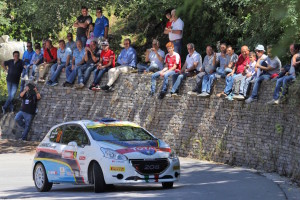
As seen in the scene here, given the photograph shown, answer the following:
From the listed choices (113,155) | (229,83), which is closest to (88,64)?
(229,83)

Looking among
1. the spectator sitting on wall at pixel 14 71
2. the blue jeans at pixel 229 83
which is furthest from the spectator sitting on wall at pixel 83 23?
the blue jeans at pixel 229 83

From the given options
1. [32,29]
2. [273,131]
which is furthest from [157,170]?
[32,29]

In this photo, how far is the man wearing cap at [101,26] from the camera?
2912 centimetres

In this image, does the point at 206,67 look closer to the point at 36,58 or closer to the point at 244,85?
the point at 244,85

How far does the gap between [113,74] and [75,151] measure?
1222cm

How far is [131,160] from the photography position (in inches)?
645

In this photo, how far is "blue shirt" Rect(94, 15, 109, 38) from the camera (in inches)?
1150

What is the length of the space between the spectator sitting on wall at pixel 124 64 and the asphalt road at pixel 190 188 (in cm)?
585

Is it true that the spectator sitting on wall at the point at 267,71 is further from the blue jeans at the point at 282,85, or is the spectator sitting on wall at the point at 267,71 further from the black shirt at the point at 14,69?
the black shirt at the point at 14,69

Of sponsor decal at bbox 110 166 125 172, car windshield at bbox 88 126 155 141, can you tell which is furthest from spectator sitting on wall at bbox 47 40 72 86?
sponsor decal at bbox 110 166 125 172

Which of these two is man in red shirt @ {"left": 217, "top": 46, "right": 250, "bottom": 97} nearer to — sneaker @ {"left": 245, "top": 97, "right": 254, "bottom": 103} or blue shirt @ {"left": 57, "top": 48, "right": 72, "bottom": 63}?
sneaker @ {"left": 245, "top": 97, "right": 254, "bottom": 103}

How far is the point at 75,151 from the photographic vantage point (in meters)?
17.2

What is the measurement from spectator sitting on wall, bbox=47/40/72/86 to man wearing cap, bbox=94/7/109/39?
66.4 inches

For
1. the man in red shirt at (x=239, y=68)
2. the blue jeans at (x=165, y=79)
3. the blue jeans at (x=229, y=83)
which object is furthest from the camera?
the blue jeans at (x=165, y=79)
